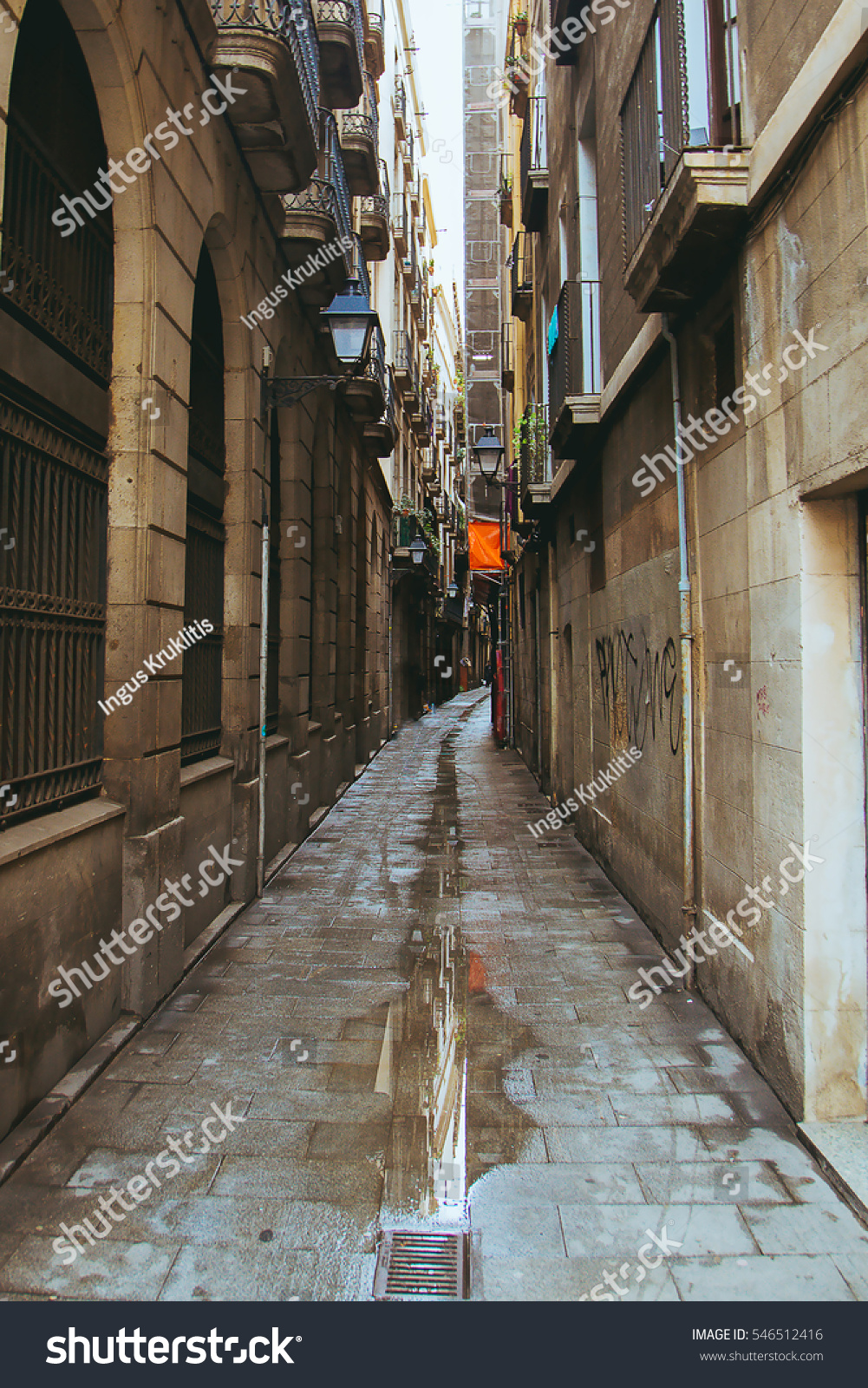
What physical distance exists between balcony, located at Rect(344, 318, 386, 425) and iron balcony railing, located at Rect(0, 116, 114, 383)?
8.62 meters

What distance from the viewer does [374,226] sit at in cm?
1592

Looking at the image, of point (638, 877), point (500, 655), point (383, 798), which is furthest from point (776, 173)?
point (500, 655)

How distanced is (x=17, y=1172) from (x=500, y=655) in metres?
23.3

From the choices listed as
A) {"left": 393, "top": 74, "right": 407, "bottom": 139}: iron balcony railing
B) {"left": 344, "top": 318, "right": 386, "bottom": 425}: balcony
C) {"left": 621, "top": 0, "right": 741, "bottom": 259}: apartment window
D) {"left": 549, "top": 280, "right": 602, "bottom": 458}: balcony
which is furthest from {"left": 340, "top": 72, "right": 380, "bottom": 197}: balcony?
{"left": 393, "top": 74, "right": 407, "bottom": 139}: iron balcony railing

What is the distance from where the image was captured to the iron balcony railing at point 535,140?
41.5 feet

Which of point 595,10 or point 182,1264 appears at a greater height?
point 595,10

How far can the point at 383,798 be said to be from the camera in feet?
45.8

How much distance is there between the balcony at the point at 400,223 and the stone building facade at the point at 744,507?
57.4ft

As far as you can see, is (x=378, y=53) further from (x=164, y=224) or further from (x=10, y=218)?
(x=10, y=218)

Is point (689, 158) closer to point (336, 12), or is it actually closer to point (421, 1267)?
point (421, 1267)

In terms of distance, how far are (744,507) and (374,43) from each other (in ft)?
49.9

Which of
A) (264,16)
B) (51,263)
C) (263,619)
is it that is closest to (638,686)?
(263,619)

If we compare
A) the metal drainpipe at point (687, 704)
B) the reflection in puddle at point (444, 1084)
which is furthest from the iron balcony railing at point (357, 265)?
the reflection in puddle at point (444, 1084)

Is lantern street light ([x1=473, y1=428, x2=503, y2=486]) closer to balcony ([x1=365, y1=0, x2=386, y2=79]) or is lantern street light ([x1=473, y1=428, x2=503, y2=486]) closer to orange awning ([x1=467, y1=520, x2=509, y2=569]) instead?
balcony ([x1=365, y1=0, x2=386, y2=79])
